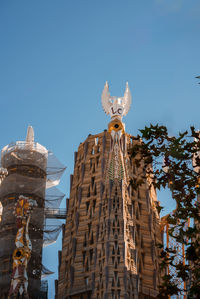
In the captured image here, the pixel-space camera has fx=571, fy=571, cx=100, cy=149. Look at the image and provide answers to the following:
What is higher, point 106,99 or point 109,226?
point 106,99

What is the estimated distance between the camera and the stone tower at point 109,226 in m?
37.0

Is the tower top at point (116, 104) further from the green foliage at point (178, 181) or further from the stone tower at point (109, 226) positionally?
the green foliage at point (178, 181)

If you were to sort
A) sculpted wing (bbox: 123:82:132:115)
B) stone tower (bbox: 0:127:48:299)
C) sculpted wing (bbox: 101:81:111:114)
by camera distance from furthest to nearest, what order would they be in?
1. sculpted wing (bbox: 123:82:132:115)
2. sculpted wing (bbox: 101:81:111:114)
3. stone tower (bbox: 0:127:48:299)

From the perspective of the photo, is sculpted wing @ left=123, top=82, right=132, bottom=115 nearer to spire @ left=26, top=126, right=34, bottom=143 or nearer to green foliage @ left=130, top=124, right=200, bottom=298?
spire @ left=26, top=126, right=34, bottom=143

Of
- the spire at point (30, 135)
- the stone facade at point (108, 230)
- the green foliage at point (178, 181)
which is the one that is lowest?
the green foliage at point (178, 181)

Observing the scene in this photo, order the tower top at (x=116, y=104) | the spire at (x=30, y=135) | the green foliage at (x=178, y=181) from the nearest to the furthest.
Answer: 1. the green foliage at (x=178, y=181)
2. the tower top at (x=116, y=104)
3. the spire at (x=30, y=135)

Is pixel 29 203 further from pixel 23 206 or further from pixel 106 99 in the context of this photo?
pixel 106 99

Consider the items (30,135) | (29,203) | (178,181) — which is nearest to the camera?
(178,181)

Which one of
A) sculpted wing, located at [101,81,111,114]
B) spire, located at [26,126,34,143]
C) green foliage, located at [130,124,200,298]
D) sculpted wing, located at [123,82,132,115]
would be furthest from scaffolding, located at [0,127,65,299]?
green foliage, located at [130,124,200,298]

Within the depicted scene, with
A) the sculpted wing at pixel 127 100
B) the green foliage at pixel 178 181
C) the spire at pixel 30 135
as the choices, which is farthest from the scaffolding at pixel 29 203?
the green foliage at pixel 178 181

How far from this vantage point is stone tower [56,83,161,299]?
37.0 m

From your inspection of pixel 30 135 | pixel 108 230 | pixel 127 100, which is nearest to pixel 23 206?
pixel 108 230

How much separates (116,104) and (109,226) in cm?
1087

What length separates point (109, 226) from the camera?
126 ft
